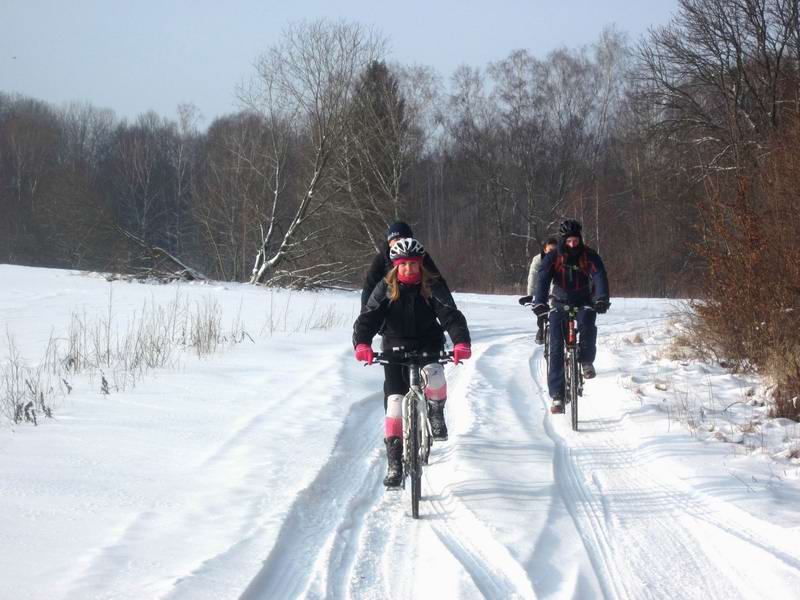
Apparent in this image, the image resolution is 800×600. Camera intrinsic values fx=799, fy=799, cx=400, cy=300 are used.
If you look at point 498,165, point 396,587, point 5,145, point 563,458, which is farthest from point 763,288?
point 5,145

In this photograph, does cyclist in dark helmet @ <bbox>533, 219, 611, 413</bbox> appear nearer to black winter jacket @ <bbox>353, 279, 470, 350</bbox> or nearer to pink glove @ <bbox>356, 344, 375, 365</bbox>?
black winter jacket @ <bbox>353, 279, 470, 350</bbox>

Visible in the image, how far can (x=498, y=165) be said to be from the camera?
48.7 m

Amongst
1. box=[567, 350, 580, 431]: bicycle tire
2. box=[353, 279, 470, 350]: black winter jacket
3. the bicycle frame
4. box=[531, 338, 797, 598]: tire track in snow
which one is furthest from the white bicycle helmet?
box=[567, 350, 580, 431]: bicycle tire

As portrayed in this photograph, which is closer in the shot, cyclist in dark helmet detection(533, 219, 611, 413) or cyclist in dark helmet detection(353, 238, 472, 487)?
cyclist in dark helmet detection(353, 238, 472, 487)

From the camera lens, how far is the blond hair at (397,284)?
18.7ft

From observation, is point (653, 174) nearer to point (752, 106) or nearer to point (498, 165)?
point (752, 106)

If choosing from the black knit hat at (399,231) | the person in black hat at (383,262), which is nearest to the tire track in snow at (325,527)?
the person in black hat at (383,262)

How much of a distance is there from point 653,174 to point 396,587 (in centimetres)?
2777

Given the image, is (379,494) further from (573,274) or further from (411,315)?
(573,274)

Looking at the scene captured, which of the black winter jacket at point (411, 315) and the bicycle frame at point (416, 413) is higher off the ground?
the black winter jacket at point (411, 315)

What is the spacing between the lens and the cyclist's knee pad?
228 inches

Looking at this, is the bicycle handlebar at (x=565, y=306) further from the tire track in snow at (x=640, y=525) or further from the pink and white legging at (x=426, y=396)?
the pink and white legging at (x=426, y=396)

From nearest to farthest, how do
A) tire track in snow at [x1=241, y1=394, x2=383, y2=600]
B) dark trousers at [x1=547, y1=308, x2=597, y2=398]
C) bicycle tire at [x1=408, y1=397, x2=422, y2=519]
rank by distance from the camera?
tire track in snow at [x1=241, y1=394, x2=383, y2=600]
bicycle tire at [x1=408, y1=397, x2=422, y2=519]
dark trousers at [x1=547, y1=308, x2=597, y2=398]

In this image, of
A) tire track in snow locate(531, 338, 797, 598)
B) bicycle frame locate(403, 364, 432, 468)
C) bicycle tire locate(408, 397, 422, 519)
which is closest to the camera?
tire track in snow locate(531, 338, 797, 598)
